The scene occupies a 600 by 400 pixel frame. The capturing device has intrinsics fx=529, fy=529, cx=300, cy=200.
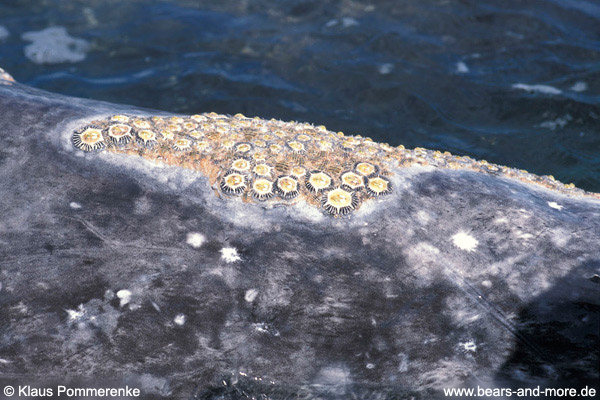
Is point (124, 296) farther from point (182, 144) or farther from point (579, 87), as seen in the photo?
point (579, 87)

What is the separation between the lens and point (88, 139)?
162 inches

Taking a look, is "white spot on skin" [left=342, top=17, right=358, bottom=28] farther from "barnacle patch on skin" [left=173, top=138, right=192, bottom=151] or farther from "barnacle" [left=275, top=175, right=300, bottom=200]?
"barnacle" [left=275, top=175, right=300, bottom=200]

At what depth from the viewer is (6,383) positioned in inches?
137

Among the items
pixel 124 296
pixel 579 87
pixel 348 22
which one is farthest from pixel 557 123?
pixel 124 296

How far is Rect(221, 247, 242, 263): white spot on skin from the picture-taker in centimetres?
371

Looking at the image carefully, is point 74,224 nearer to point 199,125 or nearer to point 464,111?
point 199,125

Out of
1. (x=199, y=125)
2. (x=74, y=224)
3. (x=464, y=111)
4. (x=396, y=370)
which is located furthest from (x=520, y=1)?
(x=74, y=224)

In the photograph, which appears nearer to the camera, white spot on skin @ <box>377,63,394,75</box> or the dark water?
the dark water

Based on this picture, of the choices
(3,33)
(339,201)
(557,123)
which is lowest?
(557,123)

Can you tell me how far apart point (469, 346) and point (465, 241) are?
2.40ft

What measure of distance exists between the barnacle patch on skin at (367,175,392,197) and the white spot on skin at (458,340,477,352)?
1.22 m

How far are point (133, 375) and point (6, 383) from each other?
2.66 feet

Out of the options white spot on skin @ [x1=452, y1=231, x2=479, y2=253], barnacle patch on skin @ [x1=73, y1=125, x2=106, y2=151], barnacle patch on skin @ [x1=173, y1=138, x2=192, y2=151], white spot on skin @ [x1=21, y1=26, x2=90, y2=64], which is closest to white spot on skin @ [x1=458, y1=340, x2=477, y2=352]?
white spot on skin @ [x1=452, y1=231, x2=479, y2=253]

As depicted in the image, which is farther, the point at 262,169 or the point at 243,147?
the point at 243,147
